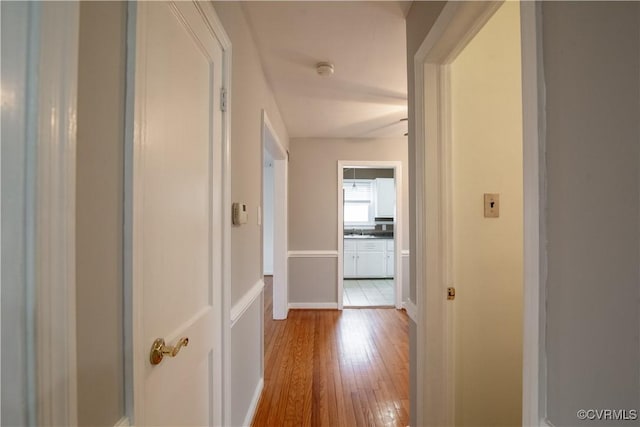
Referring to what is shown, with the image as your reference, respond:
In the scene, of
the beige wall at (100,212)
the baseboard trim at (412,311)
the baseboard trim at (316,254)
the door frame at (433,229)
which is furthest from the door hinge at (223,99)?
the baseboard trim at (316,254)

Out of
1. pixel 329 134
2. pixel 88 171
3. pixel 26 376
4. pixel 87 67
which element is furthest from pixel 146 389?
pixel 329 134

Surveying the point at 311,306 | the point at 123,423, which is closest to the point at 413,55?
the point at 123,423

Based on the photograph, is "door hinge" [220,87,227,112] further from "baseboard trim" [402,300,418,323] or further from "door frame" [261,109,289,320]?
"door frame" [261,109,289,320]

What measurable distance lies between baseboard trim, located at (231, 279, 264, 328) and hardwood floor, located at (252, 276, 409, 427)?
2.53 feet

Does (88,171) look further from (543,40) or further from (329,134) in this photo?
(329,134)

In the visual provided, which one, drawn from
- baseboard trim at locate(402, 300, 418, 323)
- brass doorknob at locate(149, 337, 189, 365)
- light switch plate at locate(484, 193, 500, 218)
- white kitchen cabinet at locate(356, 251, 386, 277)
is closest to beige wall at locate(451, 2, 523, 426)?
light switch plate at locate(484, 193, 500, 218)

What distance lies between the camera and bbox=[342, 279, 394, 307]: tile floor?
13.6ft

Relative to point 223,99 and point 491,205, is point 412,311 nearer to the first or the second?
point 491,205

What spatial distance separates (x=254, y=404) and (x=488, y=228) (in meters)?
1.81

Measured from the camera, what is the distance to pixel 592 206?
0.52 meters

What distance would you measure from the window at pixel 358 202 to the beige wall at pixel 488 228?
16.5 ft

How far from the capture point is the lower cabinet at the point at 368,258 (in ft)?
18.9

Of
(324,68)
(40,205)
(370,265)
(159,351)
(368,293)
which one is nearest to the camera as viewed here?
(40,205)

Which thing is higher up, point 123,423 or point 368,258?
point 123,423
